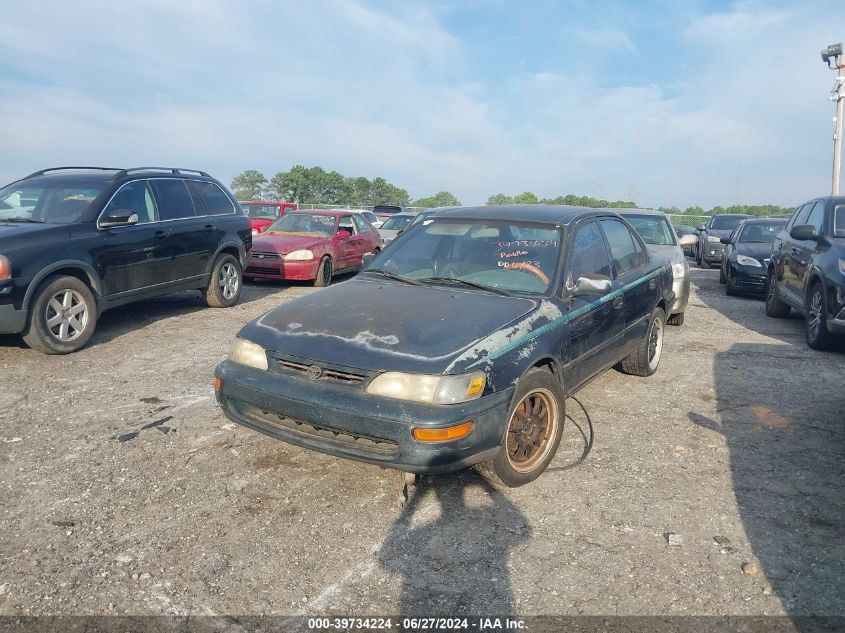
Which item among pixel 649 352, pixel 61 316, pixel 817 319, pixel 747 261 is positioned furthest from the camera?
pixel 747 261

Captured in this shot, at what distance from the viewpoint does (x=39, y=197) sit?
7.01 m

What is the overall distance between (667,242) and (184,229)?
657 cm

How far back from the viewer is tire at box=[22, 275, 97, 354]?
609 cm

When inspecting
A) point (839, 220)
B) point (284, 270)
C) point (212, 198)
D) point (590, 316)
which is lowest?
point (284, 270)

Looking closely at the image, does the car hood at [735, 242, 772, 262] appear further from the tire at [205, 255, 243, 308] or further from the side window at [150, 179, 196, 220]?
the side window at [150, 179, 196, 220]

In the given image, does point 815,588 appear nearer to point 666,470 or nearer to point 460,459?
point 666,470

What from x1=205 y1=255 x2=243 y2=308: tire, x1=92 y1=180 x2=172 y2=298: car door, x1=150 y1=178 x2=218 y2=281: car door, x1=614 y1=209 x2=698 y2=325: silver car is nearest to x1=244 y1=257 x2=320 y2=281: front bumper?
x1=205 y1=255 x2=243 y2=308: tire

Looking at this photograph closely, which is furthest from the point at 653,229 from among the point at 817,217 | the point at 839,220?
the point at 839,220

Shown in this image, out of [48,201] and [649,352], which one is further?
[48,201]

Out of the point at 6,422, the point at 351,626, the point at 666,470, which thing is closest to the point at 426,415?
the point at 351,626

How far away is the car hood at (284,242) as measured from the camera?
11.4 metres

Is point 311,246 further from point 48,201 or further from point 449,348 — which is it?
point 449,348

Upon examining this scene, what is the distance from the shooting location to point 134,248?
23.7 ft

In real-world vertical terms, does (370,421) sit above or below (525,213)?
below
